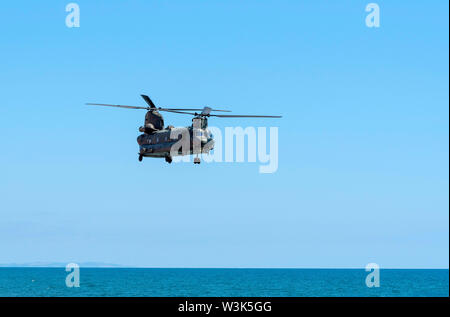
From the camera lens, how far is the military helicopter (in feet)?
195

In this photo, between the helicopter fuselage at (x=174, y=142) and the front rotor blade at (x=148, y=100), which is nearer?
the helicopter fuselage at (x=174, y=142)

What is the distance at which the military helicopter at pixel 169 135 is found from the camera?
59.4 m

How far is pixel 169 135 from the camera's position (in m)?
62.6

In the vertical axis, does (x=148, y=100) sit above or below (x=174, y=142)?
above

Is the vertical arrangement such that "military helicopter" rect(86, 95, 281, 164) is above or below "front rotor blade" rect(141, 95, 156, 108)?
below

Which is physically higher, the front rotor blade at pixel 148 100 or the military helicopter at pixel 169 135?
the front rotor blade at pixel 148 100

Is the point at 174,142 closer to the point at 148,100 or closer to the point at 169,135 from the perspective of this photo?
the point at 169,135

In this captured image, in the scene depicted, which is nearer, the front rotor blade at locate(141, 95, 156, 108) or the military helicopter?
the military helicopter

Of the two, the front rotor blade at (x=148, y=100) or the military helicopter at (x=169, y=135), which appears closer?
the military helicopter at (x=169, y=135)

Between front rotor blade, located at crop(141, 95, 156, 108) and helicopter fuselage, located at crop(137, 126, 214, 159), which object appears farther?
front rotor blade, located at crop(141, 95, 156, 108)

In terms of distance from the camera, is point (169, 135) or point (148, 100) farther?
point (148, 100)

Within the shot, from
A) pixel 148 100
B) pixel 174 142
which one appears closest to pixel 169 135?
pixel 174 142
